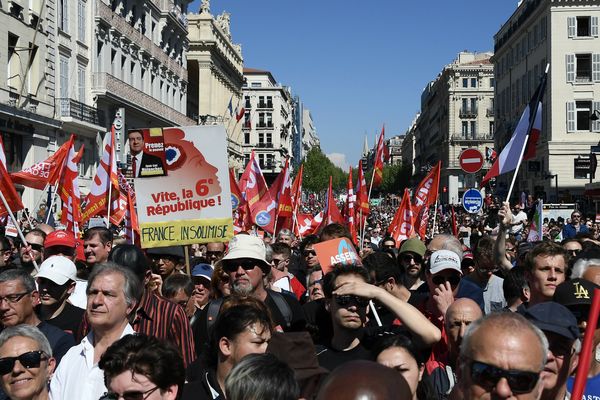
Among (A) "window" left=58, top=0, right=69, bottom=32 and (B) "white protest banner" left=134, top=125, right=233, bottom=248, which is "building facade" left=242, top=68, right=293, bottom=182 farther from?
(B) "white protest banner" left=134, top=125, right=233, bottom=248

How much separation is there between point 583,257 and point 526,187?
52954mm

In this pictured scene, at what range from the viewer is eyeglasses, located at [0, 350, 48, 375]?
4375 mm

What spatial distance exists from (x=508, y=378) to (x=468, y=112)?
101 meters

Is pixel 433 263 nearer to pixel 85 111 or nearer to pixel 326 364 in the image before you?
pixel 326 364

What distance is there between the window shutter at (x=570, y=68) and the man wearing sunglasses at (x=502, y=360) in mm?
50141

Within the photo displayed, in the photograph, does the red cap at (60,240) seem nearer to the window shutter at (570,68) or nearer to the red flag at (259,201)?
the red flag at (259,201)

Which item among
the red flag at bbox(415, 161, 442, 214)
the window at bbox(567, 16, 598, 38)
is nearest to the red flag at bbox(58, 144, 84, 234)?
the red flag at bbox(415, 161, 442, 214)

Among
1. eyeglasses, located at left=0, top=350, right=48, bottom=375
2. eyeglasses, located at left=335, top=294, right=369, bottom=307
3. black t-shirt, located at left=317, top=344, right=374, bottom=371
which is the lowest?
black t-shirt, located at left=317, top=344, right=374, bottom=371

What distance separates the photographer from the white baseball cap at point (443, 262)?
5.79 m

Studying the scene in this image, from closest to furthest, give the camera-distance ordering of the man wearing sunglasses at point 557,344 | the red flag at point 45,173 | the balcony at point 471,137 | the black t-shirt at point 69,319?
the man wearing sunglasses at point 557,344, the black t-shirt at point 69,319, the red flag at point 45,173, the balcony at point 471,137

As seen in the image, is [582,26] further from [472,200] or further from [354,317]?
[354,317]

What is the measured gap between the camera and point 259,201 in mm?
16344

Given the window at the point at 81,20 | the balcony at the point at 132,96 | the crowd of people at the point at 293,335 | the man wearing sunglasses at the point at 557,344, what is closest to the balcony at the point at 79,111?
the balcony at the point at 132,96

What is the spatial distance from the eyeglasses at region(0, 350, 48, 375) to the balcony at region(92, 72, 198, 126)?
34.2 metres
